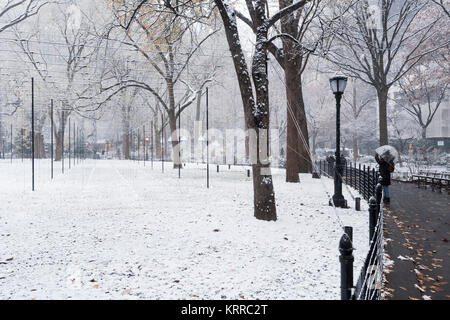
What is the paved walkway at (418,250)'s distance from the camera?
5051 mm

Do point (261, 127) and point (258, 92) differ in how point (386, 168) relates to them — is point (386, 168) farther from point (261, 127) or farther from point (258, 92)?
point (258, 92)

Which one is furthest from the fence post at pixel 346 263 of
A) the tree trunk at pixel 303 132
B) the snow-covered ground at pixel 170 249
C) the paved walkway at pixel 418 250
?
the tree trunk at pixel 303 132

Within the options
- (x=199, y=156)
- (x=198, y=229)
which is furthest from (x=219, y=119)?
(x=198, y=229)

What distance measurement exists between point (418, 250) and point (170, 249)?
4.83m

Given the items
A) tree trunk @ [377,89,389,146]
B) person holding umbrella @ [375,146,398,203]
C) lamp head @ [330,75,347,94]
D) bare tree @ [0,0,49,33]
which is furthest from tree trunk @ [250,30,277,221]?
bare tree @ [0,0,49,33]

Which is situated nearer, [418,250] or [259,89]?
[418,250]

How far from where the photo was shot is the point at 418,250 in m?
6.96

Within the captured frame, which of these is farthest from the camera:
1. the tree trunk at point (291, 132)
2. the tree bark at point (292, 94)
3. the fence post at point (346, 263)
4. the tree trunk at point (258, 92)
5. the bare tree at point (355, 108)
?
the bare tree at point (355, 108)

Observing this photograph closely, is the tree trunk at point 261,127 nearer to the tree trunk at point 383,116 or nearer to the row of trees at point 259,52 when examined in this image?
the row of trees at point 259,52

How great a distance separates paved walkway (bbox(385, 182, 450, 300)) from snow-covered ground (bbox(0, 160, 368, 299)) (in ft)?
2.13

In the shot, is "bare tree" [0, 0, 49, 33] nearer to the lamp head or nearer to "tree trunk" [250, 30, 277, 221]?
"tree trunk" [250, 30, 277, 221]

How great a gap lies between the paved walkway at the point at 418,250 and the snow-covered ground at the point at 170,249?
649mm

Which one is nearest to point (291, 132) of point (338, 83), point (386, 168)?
point (386, 168)

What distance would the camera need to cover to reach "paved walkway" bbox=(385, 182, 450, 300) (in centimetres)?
505
